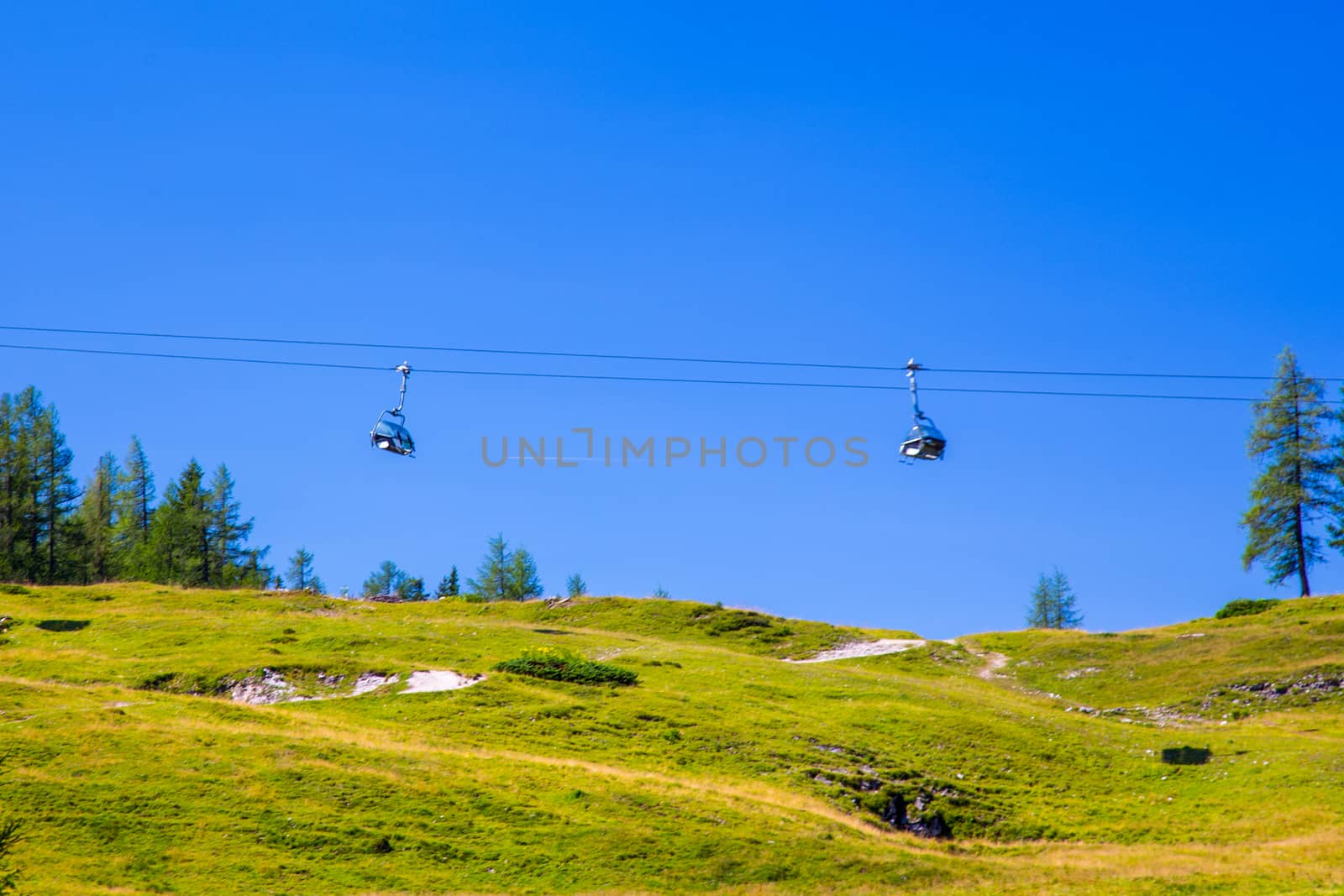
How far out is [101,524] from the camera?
12100cm

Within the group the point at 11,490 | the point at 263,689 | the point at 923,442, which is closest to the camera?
the point at 923,442

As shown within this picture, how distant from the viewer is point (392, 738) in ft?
156

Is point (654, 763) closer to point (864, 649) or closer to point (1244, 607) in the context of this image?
point (864, 649)

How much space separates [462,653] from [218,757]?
23029 mm

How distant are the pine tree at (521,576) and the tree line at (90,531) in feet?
83.3

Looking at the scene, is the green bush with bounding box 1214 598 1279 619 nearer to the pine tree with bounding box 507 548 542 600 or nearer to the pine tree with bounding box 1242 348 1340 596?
the pine tree with bounding box 1242 348 1340 596

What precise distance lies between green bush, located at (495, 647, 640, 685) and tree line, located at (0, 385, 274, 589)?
55.1 m

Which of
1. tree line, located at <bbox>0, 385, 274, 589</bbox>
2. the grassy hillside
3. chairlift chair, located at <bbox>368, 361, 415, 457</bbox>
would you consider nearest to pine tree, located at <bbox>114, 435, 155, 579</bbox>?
tree line, located at <bbox>0, 385, 274, 589</bbox>

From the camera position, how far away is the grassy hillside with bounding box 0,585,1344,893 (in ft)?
119

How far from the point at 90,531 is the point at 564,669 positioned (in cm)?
8079

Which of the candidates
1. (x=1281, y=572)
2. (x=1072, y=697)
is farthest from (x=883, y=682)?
(x=1281, y=572)

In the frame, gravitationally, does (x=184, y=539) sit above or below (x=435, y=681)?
above

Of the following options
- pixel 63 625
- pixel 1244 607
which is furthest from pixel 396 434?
pixel 1244 607

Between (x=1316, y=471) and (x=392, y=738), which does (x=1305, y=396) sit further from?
(x=392, y=738)
